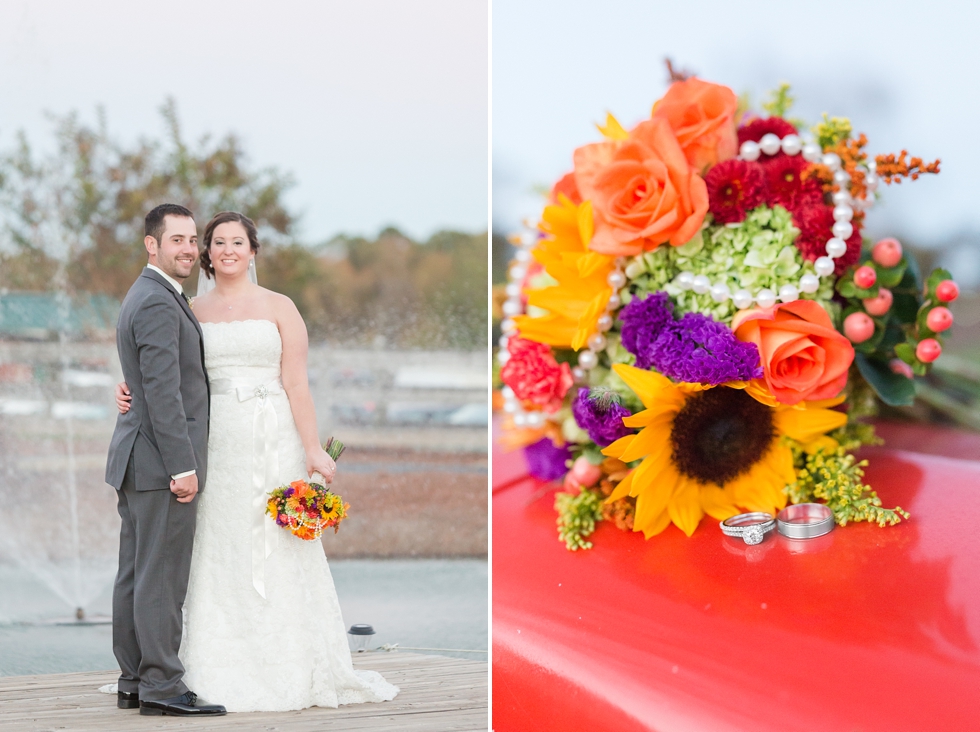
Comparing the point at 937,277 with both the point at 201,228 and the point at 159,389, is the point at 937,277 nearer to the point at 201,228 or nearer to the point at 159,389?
the point at 159,389

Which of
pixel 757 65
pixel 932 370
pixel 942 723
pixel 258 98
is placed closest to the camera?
pixel 942 723

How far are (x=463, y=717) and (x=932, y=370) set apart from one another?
150cm

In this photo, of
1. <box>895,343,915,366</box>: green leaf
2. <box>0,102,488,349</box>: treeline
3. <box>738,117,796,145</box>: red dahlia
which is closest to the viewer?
<box>895,343,915,366</box>: green leaf

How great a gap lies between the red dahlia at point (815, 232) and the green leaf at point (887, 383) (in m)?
0.26

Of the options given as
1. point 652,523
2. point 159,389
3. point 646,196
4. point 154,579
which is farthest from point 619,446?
point 154,579

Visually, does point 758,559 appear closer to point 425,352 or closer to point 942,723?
point 942,723

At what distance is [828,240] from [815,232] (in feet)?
0.11

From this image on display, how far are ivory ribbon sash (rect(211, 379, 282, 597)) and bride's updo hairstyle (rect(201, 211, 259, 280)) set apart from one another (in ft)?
0.98

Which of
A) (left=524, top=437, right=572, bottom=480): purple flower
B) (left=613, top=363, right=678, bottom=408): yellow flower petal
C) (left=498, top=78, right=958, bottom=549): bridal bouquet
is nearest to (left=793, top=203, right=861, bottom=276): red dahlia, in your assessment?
(left=498, top=78, right=958, bottom=549): bridal bouquet

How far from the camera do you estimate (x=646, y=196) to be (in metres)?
1.64

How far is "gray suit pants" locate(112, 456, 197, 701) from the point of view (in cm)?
188

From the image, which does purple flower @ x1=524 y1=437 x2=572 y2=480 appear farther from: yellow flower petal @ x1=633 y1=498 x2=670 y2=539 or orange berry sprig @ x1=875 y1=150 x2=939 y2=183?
orange berry sprig @ x1=875 y1=150 x2=939 y2=183

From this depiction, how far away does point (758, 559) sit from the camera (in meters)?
1.45

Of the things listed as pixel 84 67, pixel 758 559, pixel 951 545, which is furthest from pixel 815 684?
pixel 84 67
